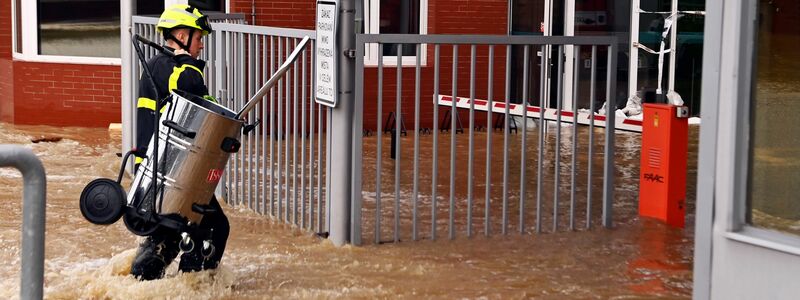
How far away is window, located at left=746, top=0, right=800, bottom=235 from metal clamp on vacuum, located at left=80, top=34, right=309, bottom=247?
104 inches

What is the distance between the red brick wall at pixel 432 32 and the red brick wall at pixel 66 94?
1851mm

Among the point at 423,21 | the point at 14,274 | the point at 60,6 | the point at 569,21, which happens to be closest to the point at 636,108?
the point at 569,21

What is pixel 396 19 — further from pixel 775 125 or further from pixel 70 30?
pixel 775 125

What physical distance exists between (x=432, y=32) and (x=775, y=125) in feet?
36.9

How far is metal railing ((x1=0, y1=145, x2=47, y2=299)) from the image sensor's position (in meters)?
4.15

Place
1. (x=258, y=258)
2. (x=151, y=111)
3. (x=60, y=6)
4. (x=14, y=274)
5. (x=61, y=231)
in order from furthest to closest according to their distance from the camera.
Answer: (x=60, y=6) → (x=61, y=231) → (x=258, y=258) → (x=14, y=274) → (x=151, y=111)

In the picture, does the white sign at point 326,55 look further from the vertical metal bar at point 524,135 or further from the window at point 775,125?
the window at point 775,125

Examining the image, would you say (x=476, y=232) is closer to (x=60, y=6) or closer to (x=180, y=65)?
(x=180, y=65)

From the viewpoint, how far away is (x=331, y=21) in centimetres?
855

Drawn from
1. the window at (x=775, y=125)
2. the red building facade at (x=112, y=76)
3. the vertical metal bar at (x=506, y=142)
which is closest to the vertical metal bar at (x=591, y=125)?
the vertical metal bar at (x=506, y=142)

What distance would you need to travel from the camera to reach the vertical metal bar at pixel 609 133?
9344mm

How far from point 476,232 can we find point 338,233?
3.76ft

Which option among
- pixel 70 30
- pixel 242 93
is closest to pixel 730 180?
pixel 242 93

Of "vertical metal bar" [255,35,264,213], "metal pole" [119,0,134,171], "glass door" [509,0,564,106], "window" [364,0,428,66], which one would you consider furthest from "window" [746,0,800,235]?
"glass door" [509,0,564,106]
